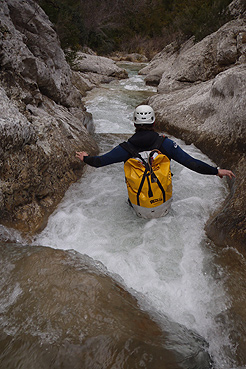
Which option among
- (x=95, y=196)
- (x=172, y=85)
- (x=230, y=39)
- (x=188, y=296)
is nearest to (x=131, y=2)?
(x=172, y=85)

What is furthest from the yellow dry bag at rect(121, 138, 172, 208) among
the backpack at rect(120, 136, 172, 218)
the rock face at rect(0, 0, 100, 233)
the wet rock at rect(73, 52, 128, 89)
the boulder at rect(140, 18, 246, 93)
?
the wet rock at rect(73, 52, 128, 89)

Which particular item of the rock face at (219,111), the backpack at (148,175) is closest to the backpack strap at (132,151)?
the backpack at (148,175)

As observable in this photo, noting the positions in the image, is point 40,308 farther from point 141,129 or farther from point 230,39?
point 230,39

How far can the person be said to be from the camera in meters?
3.07

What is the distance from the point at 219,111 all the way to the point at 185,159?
2.75m

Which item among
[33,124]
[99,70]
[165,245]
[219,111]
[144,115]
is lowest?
[99,70]

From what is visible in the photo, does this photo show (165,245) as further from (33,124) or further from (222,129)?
(222,129)

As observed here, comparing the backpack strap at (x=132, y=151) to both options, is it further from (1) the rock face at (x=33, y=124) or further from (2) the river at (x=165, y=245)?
(1) the rock face at (x=33, y=124)

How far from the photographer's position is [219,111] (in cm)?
528

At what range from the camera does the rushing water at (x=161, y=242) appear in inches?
93.7

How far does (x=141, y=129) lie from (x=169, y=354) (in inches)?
93.4

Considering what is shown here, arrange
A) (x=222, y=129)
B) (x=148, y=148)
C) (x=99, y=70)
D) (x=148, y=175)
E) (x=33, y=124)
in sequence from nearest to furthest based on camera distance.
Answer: (x=148, y=175) → (x=148, y=148) → (x=33, y=124) → (x=222, y=129) → (x=99, y=70)

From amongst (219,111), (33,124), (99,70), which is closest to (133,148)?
(33,124)

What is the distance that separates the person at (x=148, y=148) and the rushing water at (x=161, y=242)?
33.4 inches
